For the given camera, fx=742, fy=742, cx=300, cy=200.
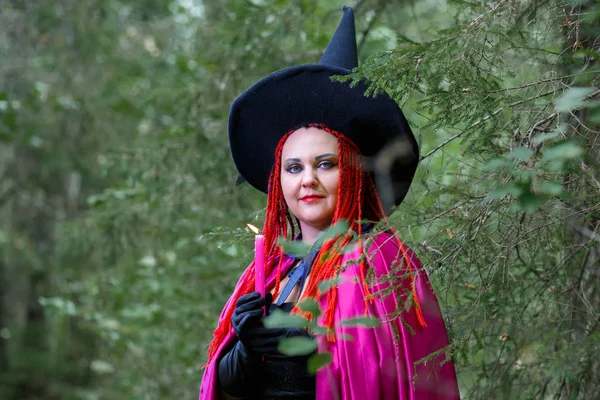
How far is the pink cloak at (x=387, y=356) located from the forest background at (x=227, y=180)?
134 millimetres

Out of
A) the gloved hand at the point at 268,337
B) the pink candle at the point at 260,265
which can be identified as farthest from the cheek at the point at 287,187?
the gloved hand at the point at 268,337

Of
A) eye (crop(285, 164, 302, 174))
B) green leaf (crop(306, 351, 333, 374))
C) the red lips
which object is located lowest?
green leaf (crop(306, 351, 333, 374))

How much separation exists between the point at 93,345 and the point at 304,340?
397 inches

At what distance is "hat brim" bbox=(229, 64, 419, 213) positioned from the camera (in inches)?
114

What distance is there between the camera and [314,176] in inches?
116

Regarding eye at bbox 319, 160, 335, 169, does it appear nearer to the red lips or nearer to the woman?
the woman

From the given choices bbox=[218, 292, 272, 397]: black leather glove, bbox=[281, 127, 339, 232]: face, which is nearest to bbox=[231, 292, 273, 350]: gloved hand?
bbox=[218, 292, 272, 397]: black leather glove

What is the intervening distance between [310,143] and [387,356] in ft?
2.99

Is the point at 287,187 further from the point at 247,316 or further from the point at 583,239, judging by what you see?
the point at 583,239

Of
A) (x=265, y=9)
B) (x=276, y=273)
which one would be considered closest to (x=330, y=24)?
(x=265, y=9)

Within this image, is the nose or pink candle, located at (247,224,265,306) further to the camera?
the nose

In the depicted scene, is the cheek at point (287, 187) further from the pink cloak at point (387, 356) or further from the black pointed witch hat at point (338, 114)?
the pink cloak at point (387, 356)

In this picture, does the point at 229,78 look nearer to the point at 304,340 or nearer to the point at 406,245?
the point at 406,245

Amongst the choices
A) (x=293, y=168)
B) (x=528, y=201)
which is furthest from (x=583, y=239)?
(x=528, y=201)
